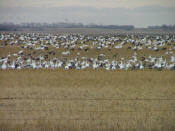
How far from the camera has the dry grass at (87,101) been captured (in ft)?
34.3

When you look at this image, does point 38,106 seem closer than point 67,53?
Yes

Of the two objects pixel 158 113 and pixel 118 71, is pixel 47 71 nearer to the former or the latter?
pixel 118 71

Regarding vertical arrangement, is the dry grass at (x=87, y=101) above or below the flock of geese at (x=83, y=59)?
above

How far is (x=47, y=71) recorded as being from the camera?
2730 centimetres

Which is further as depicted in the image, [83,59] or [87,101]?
[83,59]

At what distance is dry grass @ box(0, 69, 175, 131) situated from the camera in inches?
412

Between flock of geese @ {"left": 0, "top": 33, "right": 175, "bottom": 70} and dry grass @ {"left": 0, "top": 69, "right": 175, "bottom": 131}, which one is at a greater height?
dry grass @ {"left": 0, "top": 69, "right": 175, "bottom": 131}

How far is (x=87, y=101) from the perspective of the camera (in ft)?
47.7

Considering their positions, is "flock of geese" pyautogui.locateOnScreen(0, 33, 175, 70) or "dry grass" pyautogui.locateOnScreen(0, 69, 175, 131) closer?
"dry grass" pyautogui.locateOnScreen(0, 69, 175, 131)

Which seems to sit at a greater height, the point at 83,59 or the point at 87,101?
the point at 87,101

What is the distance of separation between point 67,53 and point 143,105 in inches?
1038

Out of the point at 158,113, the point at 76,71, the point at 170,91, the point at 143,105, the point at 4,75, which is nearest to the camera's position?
the point at 158,113

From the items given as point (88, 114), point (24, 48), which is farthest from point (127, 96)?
point (24, 48)

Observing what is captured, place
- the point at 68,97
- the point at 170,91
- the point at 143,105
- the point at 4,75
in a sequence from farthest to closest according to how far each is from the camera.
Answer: the point at 4,75 → the point at 170,91 → the point at 68,97 → the point at 143,105
